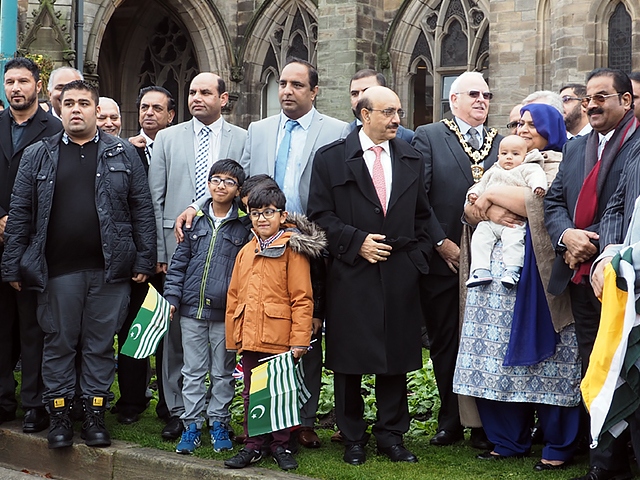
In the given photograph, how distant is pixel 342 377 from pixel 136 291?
6.12ft

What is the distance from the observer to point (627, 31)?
13227 mm

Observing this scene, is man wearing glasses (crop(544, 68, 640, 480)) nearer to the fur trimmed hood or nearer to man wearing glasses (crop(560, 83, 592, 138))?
the fur trimmed hood

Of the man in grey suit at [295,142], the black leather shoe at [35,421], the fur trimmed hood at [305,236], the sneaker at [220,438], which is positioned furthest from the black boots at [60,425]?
the fur trimmed hood at [305,236]

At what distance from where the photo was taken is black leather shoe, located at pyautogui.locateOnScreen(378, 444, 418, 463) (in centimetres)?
545

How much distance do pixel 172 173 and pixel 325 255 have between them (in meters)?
1.34

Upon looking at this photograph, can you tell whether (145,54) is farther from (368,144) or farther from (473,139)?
(368,144)

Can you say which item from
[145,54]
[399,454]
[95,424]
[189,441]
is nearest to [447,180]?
[399,454]

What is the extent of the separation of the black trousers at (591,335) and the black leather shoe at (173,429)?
2.57m

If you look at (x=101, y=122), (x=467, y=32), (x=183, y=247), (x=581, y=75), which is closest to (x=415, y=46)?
(x=467, y=32)

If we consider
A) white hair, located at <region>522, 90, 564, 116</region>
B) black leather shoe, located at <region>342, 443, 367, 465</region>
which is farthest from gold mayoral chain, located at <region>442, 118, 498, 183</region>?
black leather shoe, located at <region>342, 443, 367, 465</region>

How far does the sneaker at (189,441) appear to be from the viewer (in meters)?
5.67

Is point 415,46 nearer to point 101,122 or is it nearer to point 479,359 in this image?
point 101,122

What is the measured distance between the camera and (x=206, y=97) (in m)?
6.27

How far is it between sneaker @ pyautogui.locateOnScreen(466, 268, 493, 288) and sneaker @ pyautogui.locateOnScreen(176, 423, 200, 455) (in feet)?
6.24
